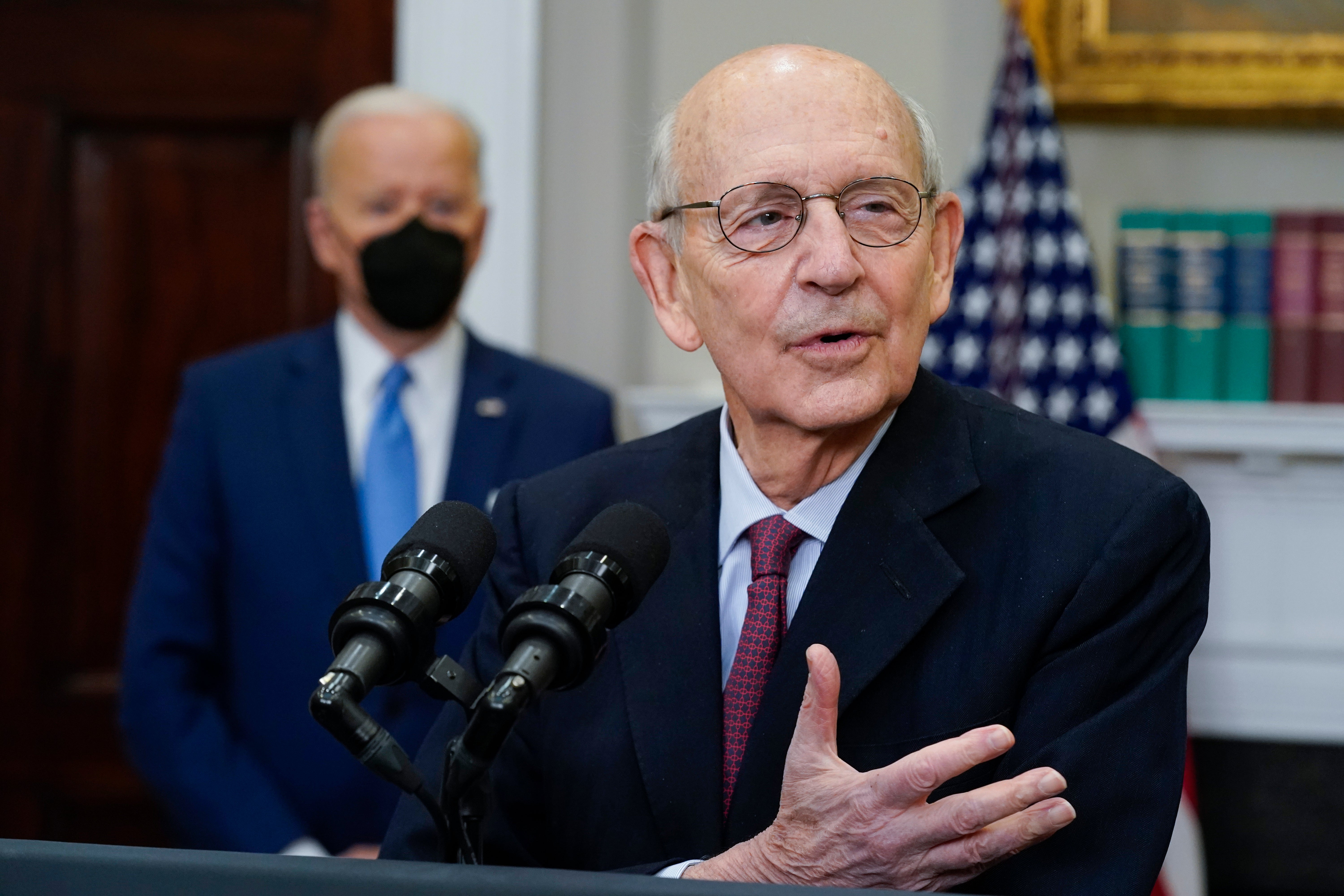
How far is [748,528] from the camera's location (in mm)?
1486

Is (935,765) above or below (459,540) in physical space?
below

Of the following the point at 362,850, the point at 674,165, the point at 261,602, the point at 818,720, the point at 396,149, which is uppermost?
the point at 396,149

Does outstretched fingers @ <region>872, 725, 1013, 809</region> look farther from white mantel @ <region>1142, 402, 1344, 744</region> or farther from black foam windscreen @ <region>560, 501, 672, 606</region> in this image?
white mantel @ <region>1142, 402, 1344, 744</region>

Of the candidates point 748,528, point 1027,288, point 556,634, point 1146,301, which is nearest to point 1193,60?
point 1146,301

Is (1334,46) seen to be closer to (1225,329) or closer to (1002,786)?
(1225,329)

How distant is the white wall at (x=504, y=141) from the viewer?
3258 millimetres

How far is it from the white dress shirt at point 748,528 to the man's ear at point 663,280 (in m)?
0.15

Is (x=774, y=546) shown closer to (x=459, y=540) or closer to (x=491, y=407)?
(x=459, y=540)

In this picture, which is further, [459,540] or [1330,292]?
[1330,292]

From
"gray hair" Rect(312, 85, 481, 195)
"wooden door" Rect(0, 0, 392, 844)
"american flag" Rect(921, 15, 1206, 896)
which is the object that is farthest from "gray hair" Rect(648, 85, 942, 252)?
"wooden door" Rect(0, 0, 392, 844)

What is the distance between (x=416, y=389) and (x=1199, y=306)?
1760mm

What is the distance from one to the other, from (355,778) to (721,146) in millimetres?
1375

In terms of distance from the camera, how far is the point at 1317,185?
→ 126 inches

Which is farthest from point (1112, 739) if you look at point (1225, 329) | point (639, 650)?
point (1225, 329)
